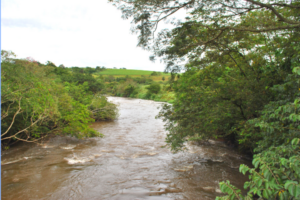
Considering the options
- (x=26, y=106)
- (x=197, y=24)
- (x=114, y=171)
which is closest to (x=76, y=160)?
(x=114, y=171)

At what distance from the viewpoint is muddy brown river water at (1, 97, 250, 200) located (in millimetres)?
6066

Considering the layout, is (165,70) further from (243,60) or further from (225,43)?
(243,60)

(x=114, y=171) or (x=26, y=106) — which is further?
(x=26, y=106)

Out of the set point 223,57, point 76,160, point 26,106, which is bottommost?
point 76,160

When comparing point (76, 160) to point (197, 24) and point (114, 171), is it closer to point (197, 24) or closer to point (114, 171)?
point (114, 171)

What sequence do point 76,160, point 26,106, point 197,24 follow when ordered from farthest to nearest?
point 76,160
point 26,106
point 197,24

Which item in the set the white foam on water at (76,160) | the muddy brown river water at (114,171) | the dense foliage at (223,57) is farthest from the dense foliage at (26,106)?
the dense foliage at (223,57)

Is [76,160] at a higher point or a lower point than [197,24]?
lower

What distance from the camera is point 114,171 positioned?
25.4 feet

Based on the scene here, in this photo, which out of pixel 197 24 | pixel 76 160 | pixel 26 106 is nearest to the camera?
pixel 197 24

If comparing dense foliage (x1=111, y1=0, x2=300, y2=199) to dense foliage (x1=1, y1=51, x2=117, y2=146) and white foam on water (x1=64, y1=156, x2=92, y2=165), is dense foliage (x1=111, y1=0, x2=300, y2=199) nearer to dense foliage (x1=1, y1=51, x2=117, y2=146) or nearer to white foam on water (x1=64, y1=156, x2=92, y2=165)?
white foam on water (x1=64, y1=156, x2=92, y2=165)

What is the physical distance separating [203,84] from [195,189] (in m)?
3.80

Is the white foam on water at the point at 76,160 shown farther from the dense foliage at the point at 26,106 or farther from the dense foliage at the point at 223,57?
the dense foliage at the point at 223,57

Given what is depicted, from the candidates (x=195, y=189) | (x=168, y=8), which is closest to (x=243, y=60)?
(x=168, y=8)
